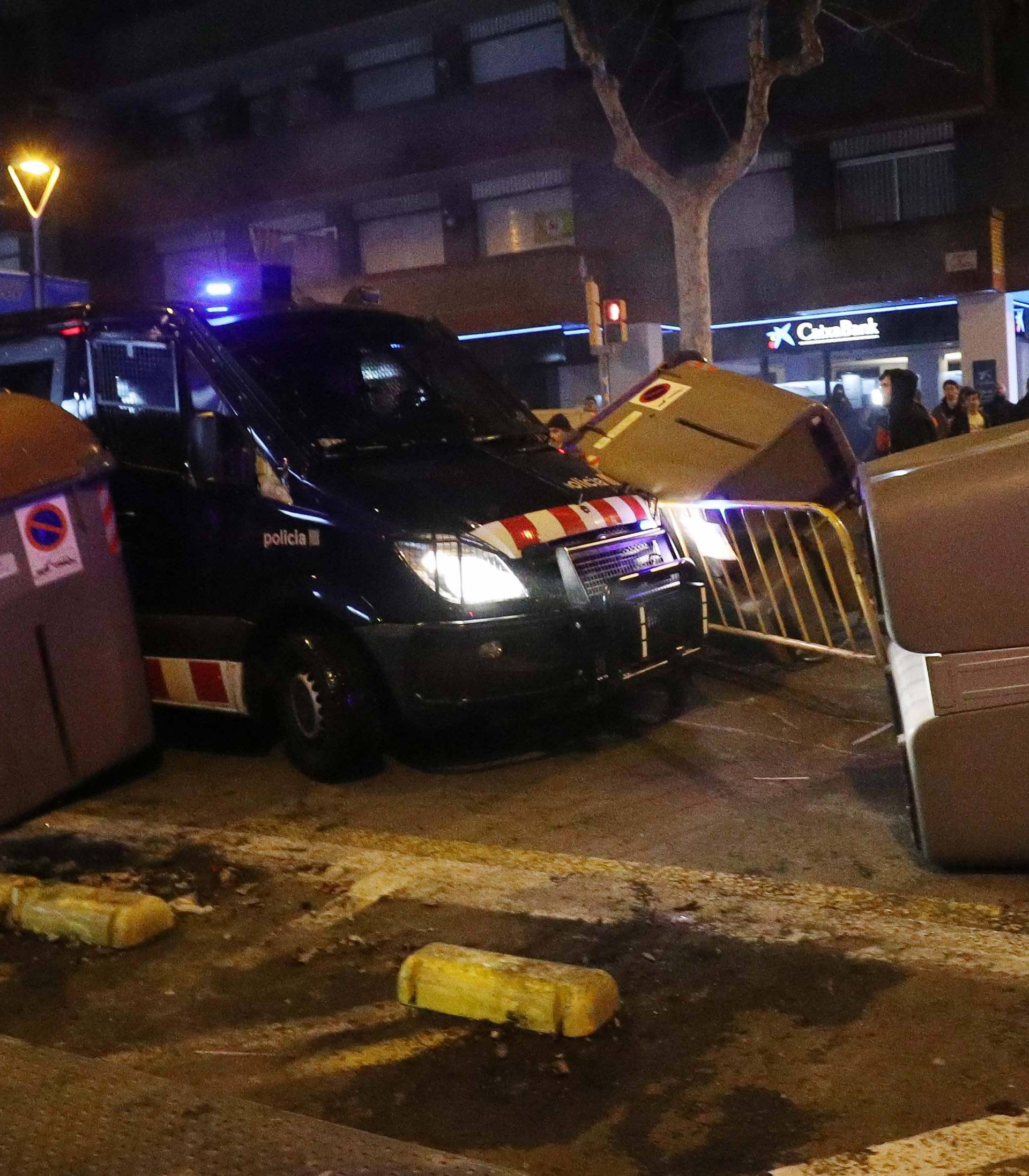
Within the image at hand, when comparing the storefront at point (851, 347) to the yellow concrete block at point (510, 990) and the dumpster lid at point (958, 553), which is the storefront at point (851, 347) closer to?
the dumpster lid at point (958, 553)

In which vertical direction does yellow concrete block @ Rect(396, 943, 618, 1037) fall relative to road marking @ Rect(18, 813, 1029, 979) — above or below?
above

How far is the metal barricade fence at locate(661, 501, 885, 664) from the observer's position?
8180 mm

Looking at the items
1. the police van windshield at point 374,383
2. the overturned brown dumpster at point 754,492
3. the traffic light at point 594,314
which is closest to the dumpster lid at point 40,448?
the police van windshield at point 374,383

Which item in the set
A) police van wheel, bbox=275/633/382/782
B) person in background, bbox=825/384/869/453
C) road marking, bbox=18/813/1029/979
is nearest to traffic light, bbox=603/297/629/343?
person in background, bbox=825/384/869/453

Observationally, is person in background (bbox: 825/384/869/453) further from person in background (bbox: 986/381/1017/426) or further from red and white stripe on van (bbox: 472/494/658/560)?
red and white stripe on van (bbox: 472/494/658/560)

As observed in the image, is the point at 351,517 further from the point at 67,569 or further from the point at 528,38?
the point at 528,38

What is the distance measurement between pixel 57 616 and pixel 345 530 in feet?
4.34

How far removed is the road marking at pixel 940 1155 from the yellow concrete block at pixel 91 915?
8.33 ft

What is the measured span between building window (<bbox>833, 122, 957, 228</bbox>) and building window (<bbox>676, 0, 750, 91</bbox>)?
2370 millimetres

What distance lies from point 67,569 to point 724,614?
13.3ft

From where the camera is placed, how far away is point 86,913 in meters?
4.89

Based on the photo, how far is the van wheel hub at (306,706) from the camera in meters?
6.54

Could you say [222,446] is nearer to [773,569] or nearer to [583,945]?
[583,945]

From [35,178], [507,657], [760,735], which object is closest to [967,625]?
[507,657]
